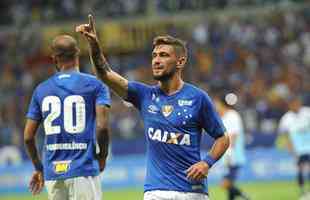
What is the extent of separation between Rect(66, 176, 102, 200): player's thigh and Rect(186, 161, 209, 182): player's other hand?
1.25 meters

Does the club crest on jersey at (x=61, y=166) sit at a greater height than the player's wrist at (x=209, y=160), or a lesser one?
lesser

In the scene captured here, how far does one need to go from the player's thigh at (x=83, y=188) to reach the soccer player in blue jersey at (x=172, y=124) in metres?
0.84

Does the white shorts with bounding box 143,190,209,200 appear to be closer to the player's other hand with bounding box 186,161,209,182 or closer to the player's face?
the player's other hand with bounding box 186,161,209,182

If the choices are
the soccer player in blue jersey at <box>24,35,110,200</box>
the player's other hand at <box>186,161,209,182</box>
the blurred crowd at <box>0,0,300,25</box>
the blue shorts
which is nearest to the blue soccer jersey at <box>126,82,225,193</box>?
the player's other hand at <box>186,161,209,182</box>

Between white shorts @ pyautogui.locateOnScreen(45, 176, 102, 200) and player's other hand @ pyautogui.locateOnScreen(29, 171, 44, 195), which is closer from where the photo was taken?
white shorts @ pyautogui.locateOnScreen(45, 176, 102, 200)

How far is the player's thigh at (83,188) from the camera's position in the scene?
8.15 metres

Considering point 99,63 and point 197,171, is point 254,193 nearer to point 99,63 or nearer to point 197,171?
point 197,171

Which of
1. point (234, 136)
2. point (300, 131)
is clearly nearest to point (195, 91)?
point (234, 136)

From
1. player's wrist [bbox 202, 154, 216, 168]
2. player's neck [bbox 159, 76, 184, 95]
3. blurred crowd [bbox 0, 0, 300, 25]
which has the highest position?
blurred crowd [bbox 0, 0, 300, 25]

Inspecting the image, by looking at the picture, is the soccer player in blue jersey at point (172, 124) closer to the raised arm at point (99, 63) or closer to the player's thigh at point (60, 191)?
the raised arm at point (99, 63)

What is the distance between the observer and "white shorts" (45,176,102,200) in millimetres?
8156

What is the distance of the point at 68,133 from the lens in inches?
323

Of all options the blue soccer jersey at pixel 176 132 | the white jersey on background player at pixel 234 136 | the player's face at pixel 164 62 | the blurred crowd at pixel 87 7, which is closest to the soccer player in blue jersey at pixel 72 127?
the blue soccer jersey at pixel 176 132

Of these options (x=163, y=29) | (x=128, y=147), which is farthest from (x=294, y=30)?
(x=128, y=147)
